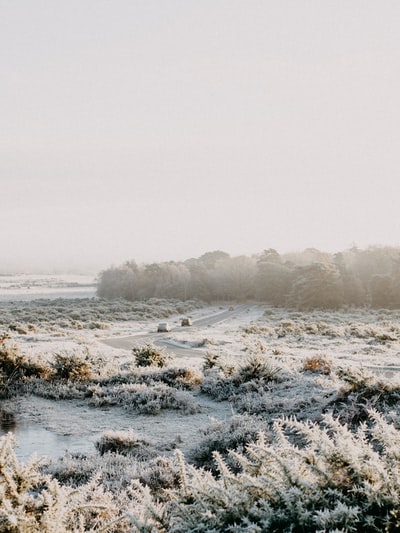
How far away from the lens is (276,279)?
76625 millimetres

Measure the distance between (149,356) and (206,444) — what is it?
370 inches

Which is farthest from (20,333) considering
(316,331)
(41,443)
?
(41,443)

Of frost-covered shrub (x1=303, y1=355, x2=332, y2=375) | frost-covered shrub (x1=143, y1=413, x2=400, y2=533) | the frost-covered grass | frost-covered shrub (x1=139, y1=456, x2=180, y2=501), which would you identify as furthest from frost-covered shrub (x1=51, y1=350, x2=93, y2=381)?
the frost-covered grass

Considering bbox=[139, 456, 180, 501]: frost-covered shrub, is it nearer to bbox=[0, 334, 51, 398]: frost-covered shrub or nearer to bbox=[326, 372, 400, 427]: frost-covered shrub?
bbox=[326, 372, 400, 427]: frost-covered shrub

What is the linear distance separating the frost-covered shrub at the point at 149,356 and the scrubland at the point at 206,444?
0.06m

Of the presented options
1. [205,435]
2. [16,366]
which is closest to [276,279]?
[16,366]

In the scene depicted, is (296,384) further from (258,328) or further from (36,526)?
(258,328)

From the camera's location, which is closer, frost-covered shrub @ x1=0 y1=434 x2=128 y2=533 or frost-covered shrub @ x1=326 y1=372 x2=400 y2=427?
frost-covered shrub @ x1=0 y1=434 x2=128 y2=533

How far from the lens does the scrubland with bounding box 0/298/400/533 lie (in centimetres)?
359

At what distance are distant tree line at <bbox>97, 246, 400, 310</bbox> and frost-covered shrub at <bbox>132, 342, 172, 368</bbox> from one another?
1935 inches

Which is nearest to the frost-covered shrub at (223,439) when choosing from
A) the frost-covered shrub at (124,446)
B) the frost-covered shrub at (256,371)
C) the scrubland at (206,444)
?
the scrubland at (206,444)

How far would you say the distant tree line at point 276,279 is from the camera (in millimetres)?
65812

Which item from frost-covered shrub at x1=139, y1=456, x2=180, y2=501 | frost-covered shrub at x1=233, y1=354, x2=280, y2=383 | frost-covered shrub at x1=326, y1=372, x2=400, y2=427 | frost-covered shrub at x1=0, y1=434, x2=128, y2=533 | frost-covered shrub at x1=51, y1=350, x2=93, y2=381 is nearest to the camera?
frost-covered shrub at x1=0, y1=434, x2=128, y2=533

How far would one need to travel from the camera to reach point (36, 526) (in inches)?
152
